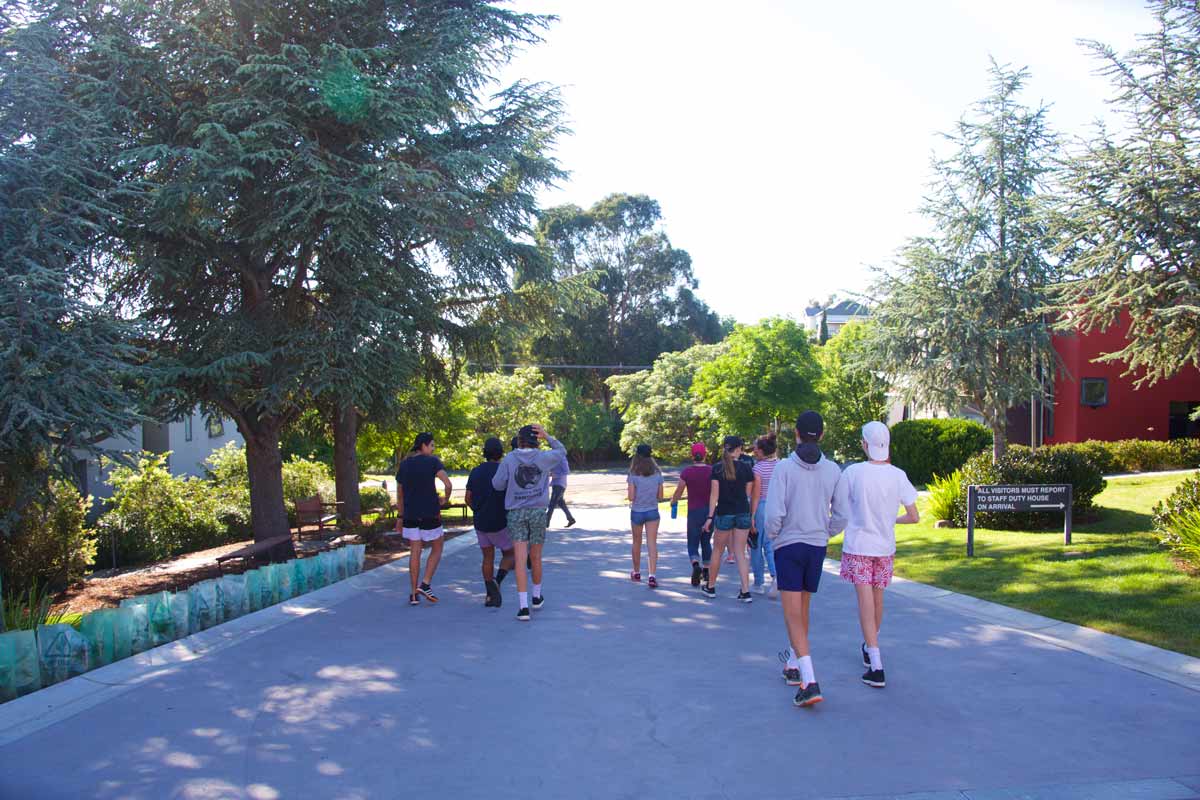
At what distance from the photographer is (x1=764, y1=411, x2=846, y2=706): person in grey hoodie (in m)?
6.05

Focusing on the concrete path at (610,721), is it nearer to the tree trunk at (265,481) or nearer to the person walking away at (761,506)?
the person walking away at (761,506)

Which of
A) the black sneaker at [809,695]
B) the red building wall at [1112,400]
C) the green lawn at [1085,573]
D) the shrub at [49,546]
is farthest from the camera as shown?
the red building wall at [1112,400]

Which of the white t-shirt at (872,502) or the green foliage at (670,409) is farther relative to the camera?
the green foliage at (670,409)

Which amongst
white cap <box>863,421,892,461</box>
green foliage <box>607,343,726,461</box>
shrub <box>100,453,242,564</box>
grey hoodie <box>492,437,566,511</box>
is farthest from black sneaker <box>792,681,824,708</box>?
green foliage <box>607,343,726,461</box>

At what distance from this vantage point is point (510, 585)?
11.0 m

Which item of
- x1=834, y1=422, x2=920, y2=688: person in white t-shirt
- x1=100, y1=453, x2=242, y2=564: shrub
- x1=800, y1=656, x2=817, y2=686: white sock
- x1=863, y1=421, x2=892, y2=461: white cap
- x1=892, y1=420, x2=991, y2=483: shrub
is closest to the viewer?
x1=800, y1=656, x2=817, y2=686: white sock

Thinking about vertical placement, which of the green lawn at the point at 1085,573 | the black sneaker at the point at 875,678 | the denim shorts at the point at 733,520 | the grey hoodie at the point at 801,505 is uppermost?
the grey hoodie at the point at 801,505

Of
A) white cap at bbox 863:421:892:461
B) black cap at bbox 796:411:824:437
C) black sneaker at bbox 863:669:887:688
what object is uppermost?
black cap at bbox 796:411:824:437

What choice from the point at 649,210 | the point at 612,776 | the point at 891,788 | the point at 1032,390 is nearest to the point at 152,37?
the point at 612,776

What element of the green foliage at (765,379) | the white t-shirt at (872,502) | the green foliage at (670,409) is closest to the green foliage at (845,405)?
the green foliage at (670,409)

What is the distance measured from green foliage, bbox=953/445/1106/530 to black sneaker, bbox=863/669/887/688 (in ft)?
27.6

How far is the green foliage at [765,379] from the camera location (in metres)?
25.7

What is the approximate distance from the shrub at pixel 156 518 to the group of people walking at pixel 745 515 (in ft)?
31.8

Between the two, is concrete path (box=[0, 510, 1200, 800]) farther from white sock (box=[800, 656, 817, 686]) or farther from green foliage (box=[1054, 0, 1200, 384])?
green foliage (box=[1054, 0, 1200, 384])
